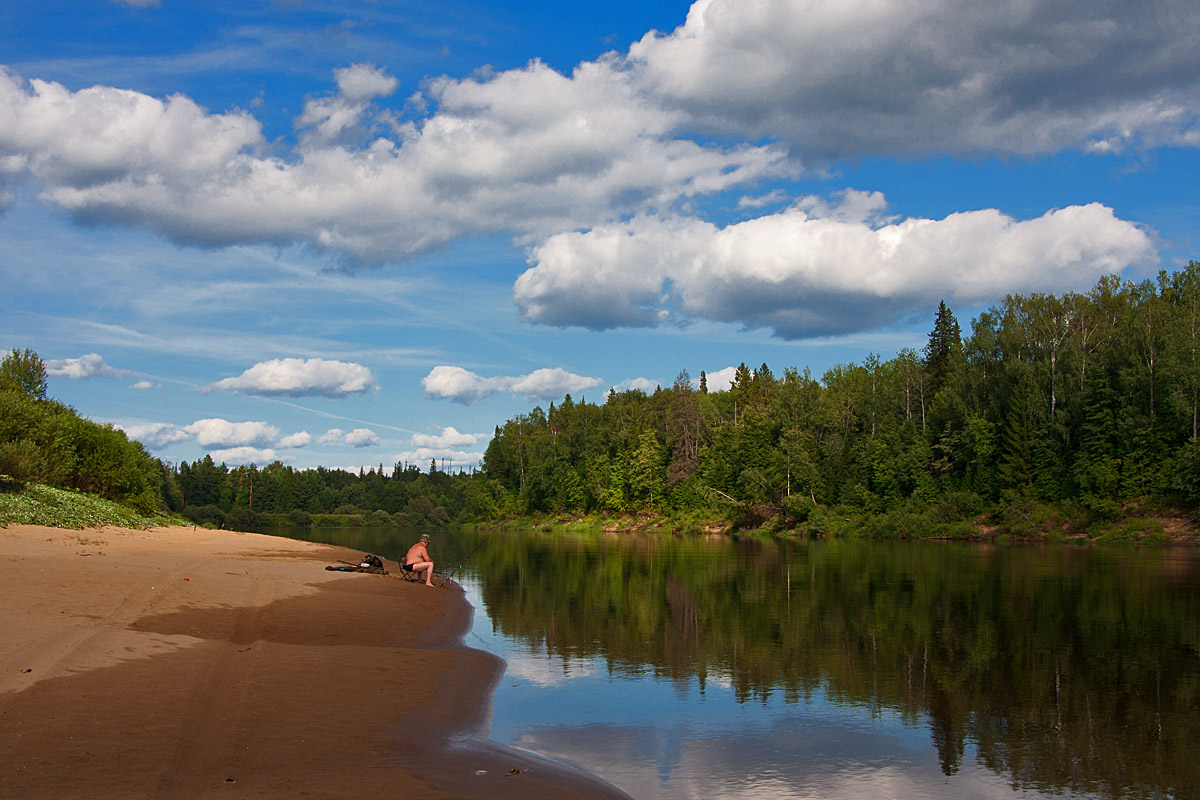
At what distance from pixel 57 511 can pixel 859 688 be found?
3548cm

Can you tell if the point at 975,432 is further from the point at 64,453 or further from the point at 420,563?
the point at 64,453

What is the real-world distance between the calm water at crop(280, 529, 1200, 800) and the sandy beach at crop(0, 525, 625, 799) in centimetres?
127

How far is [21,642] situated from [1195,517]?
223 feet

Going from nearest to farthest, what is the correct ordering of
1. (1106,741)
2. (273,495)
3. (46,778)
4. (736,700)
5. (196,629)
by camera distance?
1. (46,778)
2. (1106,741)
3. (736,700)
4. (196,629)
5. (273,495)

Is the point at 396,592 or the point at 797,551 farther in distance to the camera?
the point at 797,551

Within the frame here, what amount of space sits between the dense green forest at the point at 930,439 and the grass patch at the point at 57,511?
1.60 meters

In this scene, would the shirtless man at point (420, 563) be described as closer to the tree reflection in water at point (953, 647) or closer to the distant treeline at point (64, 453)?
the tree reflection in water at point (953, 647)

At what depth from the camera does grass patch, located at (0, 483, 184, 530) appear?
32.3 metres

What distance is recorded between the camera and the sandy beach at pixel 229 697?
806 centimetres

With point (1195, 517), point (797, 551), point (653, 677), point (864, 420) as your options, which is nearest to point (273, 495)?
point (864, 420)

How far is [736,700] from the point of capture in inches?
541

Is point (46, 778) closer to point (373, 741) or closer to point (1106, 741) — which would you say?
point (373, 741)

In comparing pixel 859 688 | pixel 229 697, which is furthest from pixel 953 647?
pixel 229 697

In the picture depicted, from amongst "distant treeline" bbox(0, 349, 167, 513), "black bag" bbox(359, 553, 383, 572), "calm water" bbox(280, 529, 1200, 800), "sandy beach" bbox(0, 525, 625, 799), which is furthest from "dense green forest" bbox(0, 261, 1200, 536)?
"calm water" bbox(280, 529, 1200, 800)
